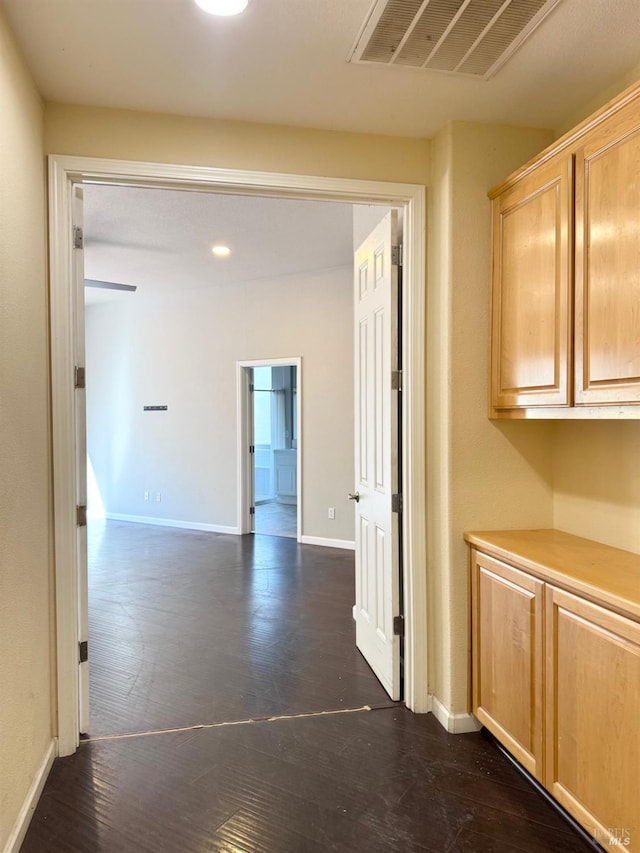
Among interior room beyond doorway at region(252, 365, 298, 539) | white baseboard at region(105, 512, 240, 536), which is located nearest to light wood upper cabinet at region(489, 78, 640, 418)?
white baseboard at region(105, 512, 240, 536)

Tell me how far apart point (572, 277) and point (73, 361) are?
1.99m

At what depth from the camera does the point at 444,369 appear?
236 centimetres

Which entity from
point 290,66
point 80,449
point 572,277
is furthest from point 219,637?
point 290,66

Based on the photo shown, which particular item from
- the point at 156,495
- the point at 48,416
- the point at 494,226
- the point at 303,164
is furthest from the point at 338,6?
the point at 156,495

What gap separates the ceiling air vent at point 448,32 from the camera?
164 centimetres

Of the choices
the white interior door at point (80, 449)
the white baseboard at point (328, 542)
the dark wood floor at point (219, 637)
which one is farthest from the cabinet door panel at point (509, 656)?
the white baseboard at point (328, 542)

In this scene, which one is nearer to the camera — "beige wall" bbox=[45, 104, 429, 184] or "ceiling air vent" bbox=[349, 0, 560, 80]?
"ceiling air vent" bbox=[349, 0, 560, 80]

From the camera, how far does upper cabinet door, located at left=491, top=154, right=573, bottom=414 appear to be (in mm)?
1879

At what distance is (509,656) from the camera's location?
79.0 inches

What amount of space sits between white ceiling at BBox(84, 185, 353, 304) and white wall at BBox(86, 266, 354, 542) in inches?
14.2

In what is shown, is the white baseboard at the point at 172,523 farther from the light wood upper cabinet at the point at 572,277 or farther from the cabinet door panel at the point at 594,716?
the cabinet door panel at the point at 594,716

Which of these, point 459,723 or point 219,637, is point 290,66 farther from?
point 219,637

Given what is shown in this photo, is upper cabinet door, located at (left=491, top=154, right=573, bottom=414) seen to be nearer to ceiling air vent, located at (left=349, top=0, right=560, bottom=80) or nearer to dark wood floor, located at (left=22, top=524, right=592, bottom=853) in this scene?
ceiling air vent, located at (left=349, top=0, right=560, bottom=80)

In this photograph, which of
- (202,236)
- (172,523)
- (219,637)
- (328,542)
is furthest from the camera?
(172,523)
